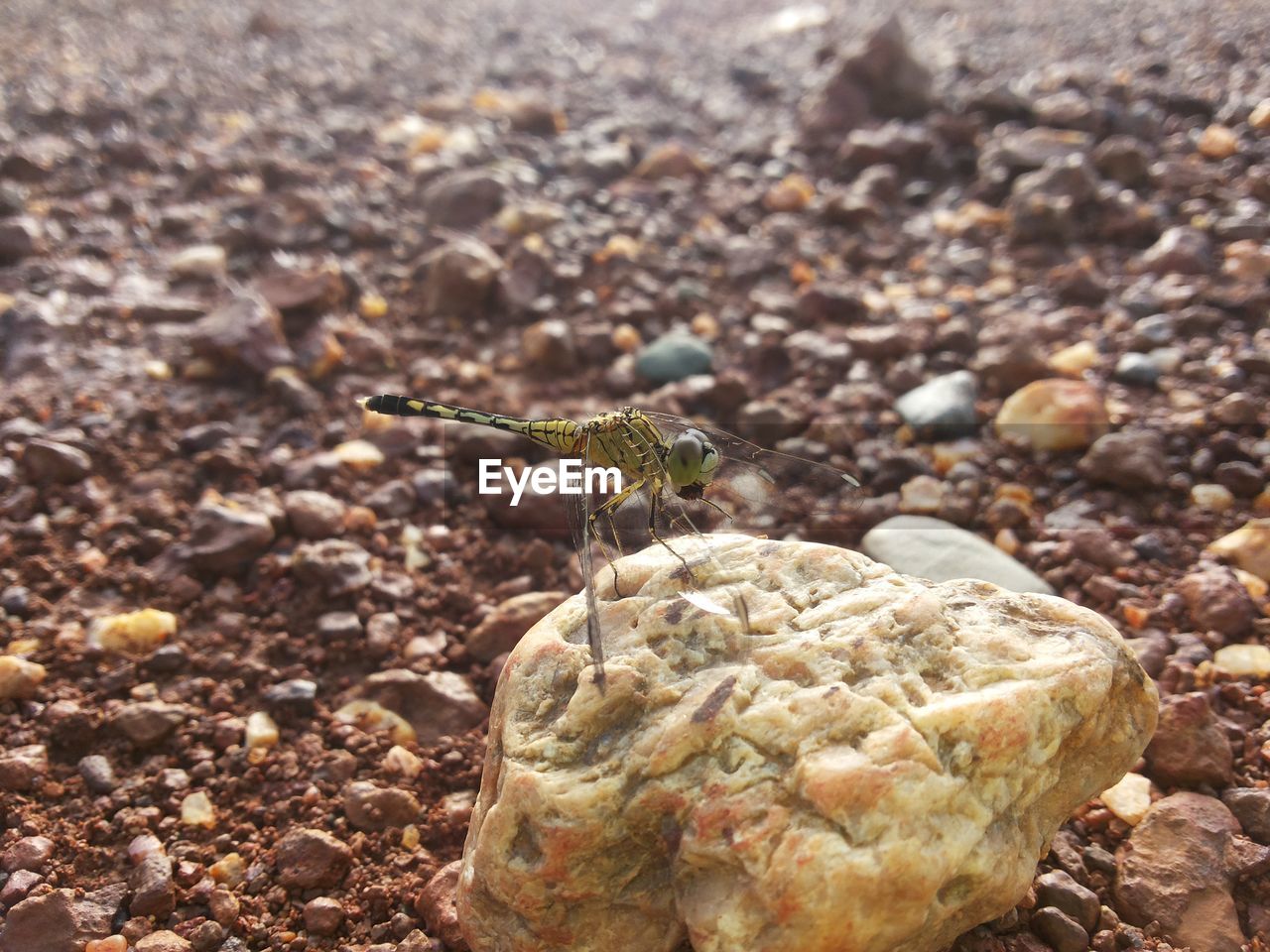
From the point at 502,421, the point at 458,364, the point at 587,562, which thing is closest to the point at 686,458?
the point at 587,562

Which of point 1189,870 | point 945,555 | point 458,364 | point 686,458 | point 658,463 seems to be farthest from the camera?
point 458,364

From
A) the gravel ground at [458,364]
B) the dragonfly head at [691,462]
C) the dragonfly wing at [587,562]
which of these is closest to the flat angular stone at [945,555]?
the gravel ground at [458,364]

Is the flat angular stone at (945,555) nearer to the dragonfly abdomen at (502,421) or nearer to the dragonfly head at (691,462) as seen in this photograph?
the dragonfly head at (691,462)

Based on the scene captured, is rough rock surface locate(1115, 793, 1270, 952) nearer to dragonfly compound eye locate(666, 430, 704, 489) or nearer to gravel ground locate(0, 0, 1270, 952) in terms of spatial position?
gravel ground locate(0, 0, 1270, 952)

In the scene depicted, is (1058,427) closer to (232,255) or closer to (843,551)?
(843,551)

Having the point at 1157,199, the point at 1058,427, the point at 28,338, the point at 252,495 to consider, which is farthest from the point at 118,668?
the point at 1157,199

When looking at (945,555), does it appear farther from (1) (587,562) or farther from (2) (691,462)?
(1) (587,562)
